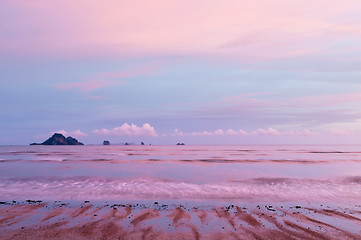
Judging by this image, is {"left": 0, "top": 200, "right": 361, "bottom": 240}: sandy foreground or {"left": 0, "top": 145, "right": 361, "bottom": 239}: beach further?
{"left": 0, "top": 145, "right": 361, "bottom": 239}: beach

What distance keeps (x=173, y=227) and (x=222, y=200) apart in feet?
19.5

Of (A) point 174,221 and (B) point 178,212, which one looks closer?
(A) point 174,221

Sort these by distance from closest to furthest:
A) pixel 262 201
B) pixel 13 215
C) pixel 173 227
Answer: pixel 173 227
pixel 13 215
pixel 262 201

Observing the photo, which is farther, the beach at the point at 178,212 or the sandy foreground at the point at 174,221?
the beach at the point at 178,212

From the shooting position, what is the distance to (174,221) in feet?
36.5

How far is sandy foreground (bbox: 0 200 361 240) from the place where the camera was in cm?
954

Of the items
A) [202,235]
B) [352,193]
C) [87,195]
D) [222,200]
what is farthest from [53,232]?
[352,193]

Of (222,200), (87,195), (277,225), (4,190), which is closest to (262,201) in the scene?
(222,200)

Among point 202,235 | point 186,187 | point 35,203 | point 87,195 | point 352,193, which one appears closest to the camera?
point 202,235

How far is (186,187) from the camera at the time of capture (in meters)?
20.5

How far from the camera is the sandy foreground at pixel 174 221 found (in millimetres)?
9543

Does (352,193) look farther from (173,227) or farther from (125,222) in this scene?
(125,222)

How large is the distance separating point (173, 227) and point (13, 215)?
718 centimetres

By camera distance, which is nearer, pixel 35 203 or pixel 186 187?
pixel 35 203
